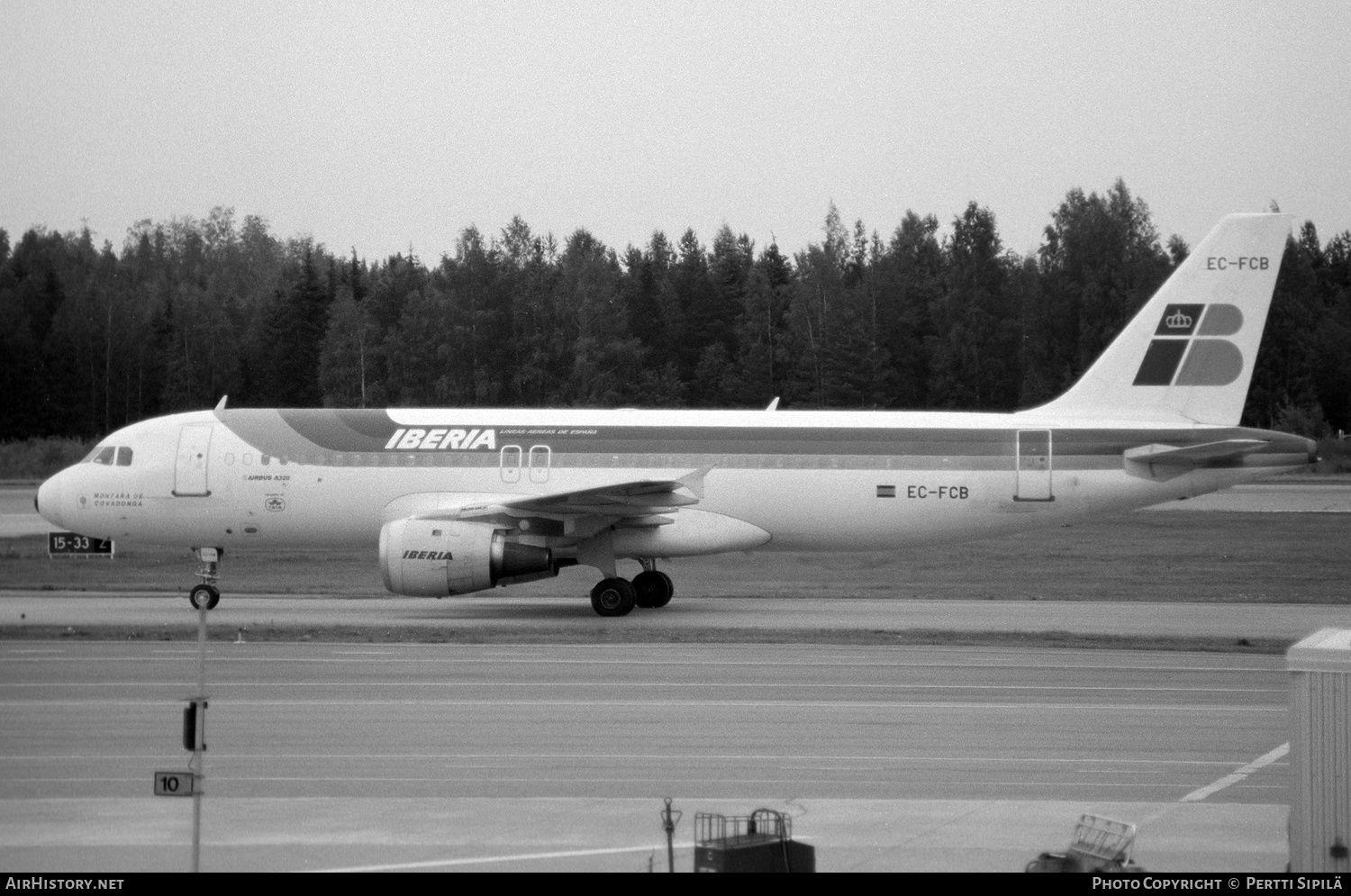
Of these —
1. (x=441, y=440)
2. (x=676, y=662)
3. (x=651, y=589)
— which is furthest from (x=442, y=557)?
(x=676, y=662)

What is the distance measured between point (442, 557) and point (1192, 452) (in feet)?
45.3

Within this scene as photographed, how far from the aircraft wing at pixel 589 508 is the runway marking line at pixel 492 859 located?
50.1ft

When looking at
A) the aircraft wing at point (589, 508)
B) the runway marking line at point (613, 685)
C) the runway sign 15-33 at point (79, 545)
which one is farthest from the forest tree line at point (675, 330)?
the runway marking line at point (613, 685)

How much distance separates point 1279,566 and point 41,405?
Result: 40.2 meters

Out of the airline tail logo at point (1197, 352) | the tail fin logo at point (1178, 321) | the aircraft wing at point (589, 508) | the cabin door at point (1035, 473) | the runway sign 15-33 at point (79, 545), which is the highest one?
the tail fin logo at point (1178, 321)

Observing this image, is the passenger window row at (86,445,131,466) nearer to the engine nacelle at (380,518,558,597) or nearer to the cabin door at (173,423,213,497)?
the cabin door at (173,423,213,497)

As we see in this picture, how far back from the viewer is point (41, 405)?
53344 millimetres

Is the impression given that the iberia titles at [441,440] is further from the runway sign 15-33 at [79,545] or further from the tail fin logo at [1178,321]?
the tail fin logo at [1178,321]

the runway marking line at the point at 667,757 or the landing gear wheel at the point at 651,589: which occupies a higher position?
the landing gear wheel at the point at 651,589

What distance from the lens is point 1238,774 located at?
15.1m

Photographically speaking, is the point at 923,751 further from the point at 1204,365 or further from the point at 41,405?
the point at 41,405

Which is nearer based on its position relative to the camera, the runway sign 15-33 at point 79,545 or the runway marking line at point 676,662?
the runway marking line at point 676,662

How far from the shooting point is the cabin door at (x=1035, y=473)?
29.1 meters
